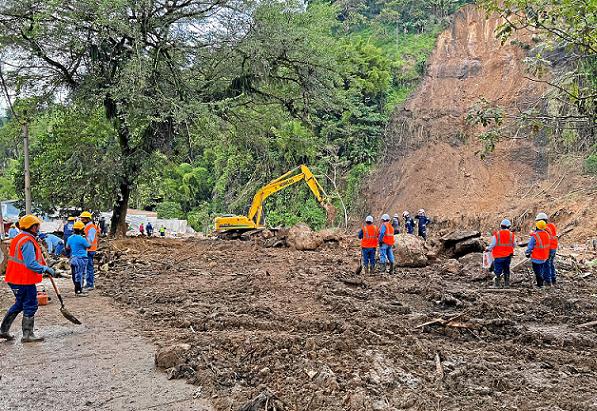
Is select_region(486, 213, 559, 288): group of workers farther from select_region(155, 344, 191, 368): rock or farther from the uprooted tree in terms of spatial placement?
the uprooted tree

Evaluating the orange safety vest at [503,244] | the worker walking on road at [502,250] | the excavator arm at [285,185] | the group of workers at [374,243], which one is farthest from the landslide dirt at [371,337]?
the excavator arm at [285,185]

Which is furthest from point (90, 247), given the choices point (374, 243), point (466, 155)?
point (466, 155)

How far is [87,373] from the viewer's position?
590 cm

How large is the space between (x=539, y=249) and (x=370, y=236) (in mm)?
3775

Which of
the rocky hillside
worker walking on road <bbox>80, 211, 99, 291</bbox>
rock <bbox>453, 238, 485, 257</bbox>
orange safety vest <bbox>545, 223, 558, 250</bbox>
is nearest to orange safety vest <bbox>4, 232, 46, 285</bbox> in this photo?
worker walking on road <bbox>80, 211, 99, 291</bbox>

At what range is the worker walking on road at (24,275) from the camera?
7.08 meters

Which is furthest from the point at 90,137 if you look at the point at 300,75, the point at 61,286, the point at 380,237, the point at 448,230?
the point at 448,230

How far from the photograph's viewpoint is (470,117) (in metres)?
7.77

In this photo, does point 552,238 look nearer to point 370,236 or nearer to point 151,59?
point 370,236

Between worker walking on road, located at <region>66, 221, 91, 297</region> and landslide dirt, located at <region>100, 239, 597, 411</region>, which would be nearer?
landslide dirt, located at <region>100, 239, 597, 411</region>

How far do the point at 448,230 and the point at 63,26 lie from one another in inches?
705

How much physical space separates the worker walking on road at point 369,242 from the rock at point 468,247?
14.1 ft

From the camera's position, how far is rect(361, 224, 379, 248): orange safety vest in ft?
42.3

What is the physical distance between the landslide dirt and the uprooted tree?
6.56 m
